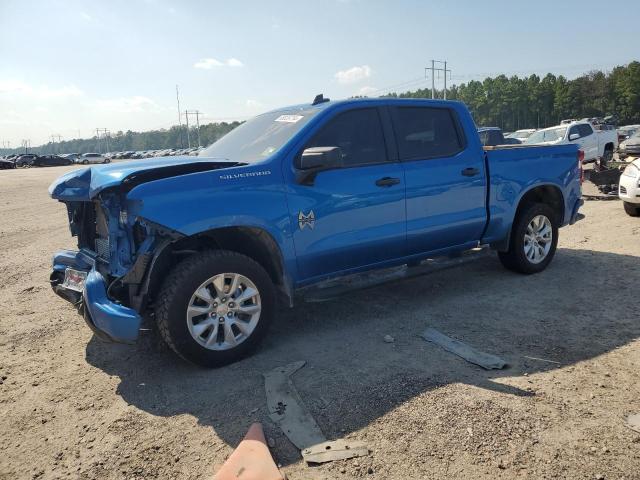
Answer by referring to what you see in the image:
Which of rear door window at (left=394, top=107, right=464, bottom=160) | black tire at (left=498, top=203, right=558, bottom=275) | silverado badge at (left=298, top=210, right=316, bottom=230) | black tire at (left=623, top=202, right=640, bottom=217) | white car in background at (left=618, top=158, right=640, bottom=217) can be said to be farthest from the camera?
black tire at (left=623, top=202, right=640, bottom=217)

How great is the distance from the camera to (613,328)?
13.4 feet

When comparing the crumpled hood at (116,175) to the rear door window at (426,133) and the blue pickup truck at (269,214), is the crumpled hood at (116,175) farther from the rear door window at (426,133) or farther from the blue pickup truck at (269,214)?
the rear door window at (426,133)

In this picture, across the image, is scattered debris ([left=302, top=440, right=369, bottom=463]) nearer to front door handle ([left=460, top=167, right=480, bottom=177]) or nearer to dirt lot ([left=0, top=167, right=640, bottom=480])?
dirt lot ([left=0, top=167, right=640, bottom=480])

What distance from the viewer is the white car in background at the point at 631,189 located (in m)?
8.07

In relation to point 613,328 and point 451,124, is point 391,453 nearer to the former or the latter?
point 613,328

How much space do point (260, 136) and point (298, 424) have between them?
2624 mm

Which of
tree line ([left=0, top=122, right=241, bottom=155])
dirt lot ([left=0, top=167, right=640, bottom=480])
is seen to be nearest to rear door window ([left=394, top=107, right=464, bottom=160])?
dirt lot ([left=0, top=167, right=640, bottom=480])

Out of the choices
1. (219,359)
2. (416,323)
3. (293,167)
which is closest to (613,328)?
(416,323)

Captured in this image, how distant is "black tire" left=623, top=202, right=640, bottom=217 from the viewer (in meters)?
8.38

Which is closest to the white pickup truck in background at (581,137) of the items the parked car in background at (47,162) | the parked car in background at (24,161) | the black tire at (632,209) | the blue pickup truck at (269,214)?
the black tire at (632,209)

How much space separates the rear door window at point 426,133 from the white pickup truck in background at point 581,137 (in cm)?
1297

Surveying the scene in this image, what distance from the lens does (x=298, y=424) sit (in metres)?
2.91

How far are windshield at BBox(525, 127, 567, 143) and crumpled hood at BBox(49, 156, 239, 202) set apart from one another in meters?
15.6

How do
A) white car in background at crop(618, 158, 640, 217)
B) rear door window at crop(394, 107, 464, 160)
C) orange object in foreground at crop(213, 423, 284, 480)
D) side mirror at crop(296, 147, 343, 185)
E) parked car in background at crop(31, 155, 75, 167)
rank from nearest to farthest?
1. orange object in foreground at crop(213, 423, 284, 480)
2. side mirror at crop(296, 147, 343, 185)
3. rear door window at crop(394, 107, 464, 160)
4. white car in background at crop(618, 158, 640, 217)
5. parked car in background at crop(31, 155, 75, 167)
